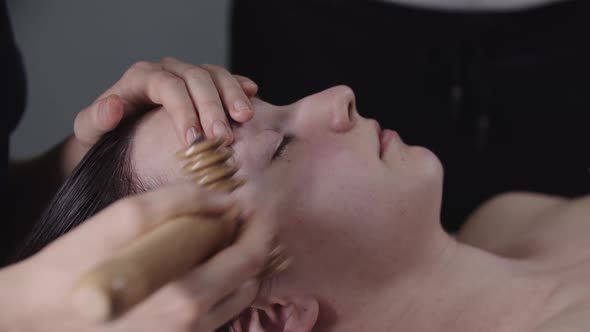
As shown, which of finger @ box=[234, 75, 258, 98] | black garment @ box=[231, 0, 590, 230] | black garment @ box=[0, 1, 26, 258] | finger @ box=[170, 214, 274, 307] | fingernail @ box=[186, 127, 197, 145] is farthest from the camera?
black garment @ box=[231, 0, 590, 230]

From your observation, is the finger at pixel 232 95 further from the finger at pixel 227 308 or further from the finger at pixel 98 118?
the finger at pixel 227 308

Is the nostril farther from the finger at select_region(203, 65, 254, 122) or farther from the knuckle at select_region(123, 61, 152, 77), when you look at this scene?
the knuckle at select_region(123, 61, 152, 77)

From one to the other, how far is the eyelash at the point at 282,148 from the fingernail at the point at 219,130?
0.08 m

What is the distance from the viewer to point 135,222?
1.58 feet

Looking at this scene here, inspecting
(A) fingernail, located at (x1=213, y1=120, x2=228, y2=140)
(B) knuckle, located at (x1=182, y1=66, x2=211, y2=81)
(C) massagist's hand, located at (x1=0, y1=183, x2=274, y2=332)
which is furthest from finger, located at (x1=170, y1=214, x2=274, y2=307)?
(B) knuckle, located at (x1=182, y1=66, x2=211, y2=81)

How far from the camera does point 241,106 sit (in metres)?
0.74

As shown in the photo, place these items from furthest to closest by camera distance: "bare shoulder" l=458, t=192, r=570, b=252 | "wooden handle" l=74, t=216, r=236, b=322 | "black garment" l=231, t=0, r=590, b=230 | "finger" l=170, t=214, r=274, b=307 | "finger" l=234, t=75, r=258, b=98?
1. "black garment" l=231, t=0, r=590, b=230
2. "bare shoulder" l=458, t=192, r=570, b=252
3. "finger" l=234, t=75, r=258, b=98
4. "finger" l=170, t=214, r=274, b=307
5. "wooden handle" l=74, t=216, r=236, b=322

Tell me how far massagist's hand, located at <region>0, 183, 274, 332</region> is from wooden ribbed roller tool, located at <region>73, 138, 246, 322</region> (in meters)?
0.02

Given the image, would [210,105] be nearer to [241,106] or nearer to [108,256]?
[241,106]

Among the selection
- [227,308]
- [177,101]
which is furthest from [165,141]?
[227,308]

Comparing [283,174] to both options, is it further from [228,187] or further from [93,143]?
[93,143]

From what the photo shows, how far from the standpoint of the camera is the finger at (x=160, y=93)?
72cm

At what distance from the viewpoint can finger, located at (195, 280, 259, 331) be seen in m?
0.54

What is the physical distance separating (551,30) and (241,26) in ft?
2.11
